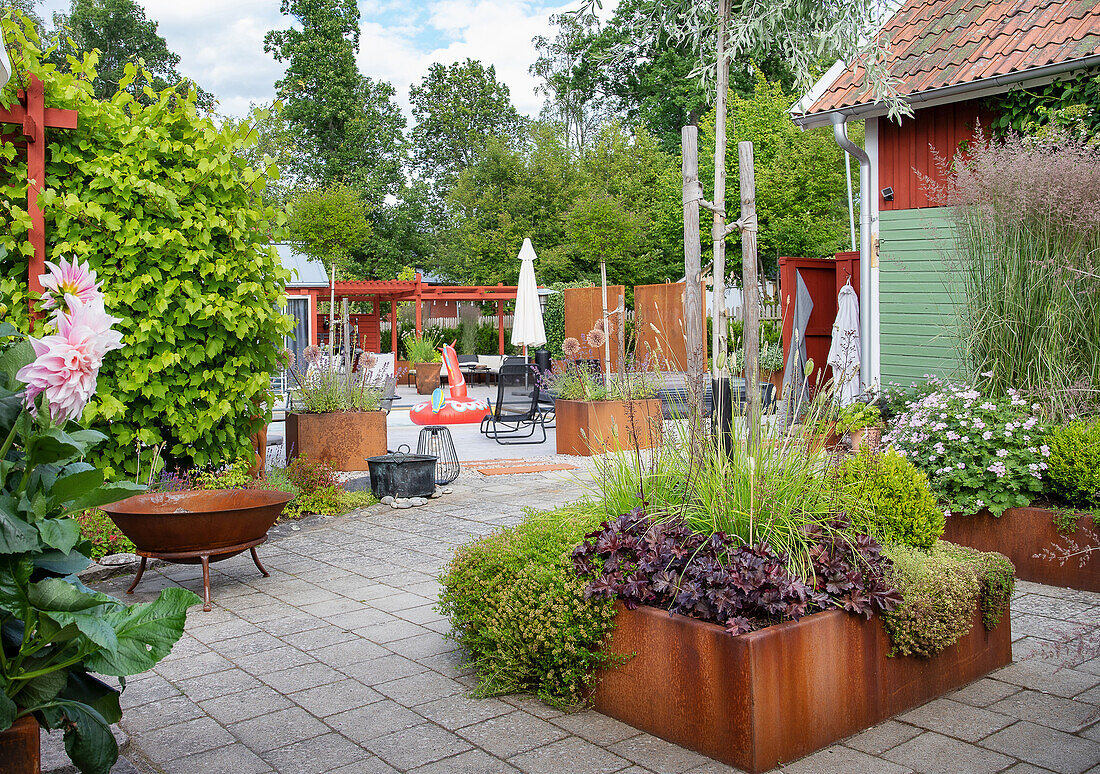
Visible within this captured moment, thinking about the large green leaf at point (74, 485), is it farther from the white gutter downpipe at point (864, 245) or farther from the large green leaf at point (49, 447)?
the white gutter downpipe at point (864, 245)

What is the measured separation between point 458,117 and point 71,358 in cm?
3465

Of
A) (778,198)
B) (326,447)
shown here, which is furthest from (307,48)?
(326,447)

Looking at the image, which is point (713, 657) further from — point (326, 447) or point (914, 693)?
point (326, 447)

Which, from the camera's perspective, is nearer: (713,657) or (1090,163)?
(713,657)

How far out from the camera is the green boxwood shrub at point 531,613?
2996 millimetres

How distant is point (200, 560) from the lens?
4254mm

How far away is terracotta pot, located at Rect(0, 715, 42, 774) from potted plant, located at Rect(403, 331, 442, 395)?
17097 mm

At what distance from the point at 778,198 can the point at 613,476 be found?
1771 centimetres

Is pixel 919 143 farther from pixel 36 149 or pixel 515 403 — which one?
pixel 36 149

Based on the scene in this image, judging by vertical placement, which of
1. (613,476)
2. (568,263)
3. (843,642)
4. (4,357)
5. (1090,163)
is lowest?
(843,642)

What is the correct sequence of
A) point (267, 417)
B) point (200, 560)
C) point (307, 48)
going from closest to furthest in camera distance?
point (200, 560)
point (267, 417)
point (307, 48)

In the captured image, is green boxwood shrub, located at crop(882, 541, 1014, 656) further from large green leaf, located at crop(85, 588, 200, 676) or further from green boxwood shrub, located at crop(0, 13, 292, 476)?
green boxwood shrub, located at crop(0, 13, 292, 476)

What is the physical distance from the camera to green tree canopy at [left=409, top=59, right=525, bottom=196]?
34.5m

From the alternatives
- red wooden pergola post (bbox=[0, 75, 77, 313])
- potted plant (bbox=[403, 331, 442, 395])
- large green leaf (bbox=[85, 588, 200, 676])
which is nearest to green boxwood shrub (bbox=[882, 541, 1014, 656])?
large green leaf (bbox=[85, 588, 200, 676])
